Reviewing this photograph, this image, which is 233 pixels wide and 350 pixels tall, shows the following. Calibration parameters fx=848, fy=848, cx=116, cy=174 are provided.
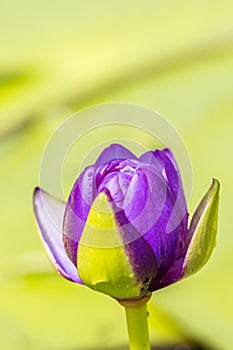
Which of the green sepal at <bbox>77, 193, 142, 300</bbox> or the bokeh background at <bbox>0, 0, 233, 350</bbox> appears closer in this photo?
the green sepal at <bbox>77, 193, 142, 300</bbox>

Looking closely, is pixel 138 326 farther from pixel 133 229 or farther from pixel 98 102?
pixel 98 102

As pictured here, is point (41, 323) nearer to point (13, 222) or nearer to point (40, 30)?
point (13, 222)

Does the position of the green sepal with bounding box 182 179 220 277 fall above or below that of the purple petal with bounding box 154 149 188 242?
below

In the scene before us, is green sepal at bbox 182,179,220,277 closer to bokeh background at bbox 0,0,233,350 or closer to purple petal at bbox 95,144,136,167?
purple petal at bbox 95,144,136,167

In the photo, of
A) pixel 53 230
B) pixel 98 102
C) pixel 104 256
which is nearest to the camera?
pixel 104 256

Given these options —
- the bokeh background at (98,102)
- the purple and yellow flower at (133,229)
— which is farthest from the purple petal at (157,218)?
the bokeh background at (98,102)

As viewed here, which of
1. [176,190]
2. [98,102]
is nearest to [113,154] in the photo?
[176,190]

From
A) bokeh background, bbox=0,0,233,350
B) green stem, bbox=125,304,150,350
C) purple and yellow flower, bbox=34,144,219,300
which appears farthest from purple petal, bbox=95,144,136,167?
bokeh background, bbox=0,0,233,350

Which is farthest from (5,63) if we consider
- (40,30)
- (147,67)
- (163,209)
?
(163,209)
